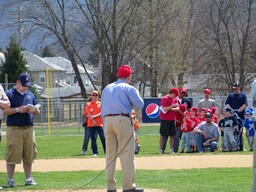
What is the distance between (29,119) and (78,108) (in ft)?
A: 73.9

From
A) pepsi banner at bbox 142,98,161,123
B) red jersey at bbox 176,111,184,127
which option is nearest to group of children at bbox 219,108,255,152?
red jersey at bbox 176,111,184,127

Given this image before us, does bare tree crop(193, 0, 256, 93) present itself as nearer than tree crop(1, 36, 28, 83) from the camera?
Yes

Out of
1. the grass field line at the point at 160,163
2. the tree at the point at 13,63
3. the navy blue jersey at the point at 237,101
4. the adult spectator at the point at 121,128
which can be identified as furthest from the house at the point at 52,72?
the adult spectator at the point at 121,128

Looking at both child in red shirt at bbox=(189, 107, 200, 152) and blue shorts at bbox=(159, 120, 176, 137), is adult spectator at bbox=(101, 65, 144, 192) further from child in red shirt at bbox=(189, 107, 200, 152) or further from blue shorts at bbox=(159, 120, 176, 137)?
child in red shirt at bbox=(189, 107, 200, 152)

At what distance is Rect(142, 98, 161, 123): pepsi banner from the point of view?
30.3 metres

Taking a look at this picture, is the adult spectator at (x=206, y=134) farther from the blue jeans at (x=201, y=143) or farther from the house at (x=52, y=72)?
the house at (x=52, y=72)

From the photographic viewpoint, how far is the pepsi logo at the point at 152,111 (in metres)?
30.2

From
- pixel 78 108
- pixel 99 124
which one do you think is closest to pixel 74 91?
pixel 78 108

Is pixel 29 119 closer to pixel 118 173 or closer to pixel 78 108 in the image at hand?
pixel 118 173

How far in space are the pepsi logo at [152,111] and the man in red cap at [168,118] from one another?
10954 mm

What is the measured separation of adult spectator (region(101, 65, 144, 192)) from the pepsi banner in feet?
64.2

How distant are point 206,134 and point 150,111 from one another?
1126cm

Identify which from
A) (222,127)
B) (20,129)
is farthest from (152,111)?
(20,129)

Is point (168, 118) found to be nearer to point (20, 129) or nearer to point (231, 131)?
point (231, 131)
